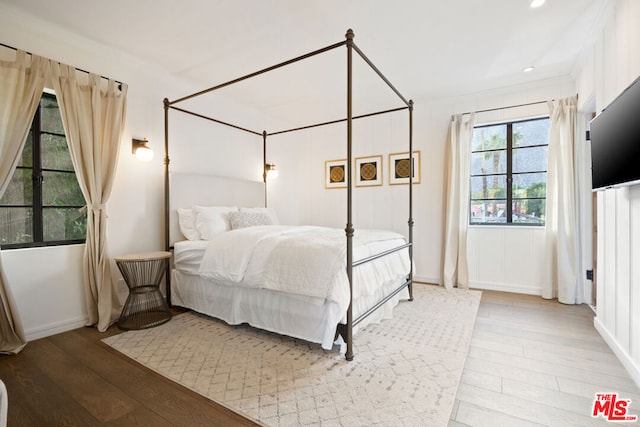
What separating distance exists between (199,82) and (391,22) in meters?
2.45

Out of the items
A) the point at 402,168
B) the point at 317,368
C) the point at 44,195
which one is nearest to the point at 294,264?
the point at 317,368

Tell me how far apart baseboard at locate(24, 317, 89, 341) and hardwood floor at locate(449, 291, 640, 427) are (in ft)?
10.4

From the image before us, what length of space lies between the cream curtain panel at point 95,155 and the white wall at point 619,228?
4.13 metres

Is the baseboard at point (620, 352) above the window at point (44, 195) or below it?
below

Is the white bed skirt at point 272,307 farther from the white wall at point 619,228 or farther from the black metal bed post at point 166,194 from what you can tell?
the white wall at point 619,228

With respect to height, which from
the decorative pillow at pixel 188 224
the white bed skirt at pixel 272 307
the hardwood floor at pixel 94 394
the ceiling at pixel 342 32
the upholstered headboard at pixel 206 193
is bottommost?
the hardwood floor at pixel 94 394

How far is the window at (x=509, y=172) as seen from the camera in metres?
3.78

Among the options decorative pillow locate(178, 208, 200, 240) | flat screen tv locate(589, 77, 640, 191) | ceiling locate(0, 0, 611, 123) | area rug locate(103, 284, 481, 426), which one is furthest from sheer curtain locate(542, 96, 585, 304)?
decorative pillow locate(178, 208, 200, 240)

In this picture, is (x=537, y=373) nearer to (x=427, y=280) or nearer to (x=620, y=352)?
(x=620, y=352)

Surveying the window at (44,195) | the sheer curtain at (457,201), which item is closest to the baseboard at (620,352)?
the sheer curtain at (457,201)

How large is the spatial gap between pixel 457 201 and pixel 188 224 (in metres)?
3.45

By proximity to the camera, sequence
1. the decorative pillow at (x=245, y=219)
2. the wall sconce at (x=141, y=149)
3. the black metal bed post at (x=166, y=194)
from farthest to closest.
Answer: the decorative pillow at (x=245, y=219), the black metal bed post at (x=166, y=194), the wall sconce at (x=141, y=149)

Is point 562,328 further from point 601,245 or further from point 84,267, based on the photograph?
point 84,267

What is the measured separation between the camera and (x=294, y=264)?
7.58ft
